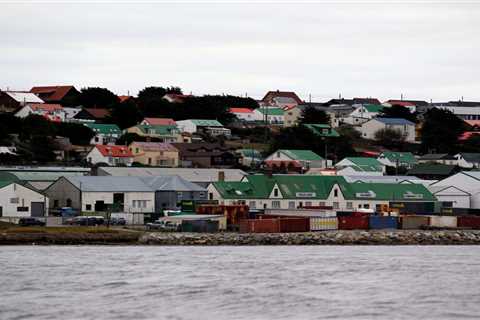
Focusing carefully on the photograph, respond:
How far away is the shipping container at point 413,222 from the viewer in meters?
53.7

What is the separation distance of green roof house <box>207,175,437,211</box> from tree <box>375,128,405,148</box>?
136ft

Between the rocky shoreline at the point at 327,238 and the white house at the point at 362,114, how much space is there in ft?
208

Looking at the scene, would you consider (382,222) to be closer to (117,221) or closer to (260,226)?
(260,226)

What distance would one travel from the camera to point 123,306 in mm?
26500

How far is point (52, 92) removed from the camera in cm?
11656

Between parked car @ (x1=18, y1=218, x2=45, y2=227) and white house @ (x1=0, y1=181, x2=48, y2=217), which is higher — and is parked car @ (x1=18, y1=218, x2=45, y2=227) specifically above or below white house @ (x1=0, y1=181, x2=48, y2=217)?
below

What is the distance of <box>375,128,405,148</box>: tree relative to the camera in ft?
337

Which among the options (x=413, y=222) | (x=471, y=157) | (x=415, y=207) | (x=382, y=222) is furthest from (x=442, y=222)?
(x=471, y=157)

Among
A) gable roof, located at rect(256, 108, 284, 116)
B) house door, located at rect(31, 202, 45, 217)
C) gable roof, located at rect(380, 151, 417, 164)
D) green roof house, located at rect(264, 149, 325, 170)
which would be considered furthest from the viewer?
gable roof, located at rect(256, 108, 284, 116)

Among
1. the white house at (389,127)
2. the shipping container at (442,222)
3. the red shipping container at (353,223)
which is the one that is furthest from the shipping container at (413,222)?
the white house at (389,127)

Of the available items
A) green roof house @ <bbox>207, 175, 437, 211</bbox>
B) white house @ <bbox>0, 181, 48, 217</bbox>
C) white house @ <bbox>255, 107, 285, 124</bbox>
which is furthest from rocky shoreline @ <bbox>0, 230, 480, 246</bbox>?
white house @ <bbox>255, 107, 285, 124</bbox>

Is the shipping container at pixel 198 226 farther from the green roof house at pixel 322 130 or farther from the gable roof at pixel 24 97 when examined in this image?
the gable roof at pixel 24 97

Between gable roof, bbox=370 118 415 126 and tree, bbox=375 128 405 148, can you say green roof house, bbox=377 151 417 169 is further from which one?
gable roof, bbox=370 118 415 126

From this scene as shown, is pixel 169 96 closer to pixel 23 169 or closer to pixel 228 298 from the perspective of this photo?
pixel 23 169
